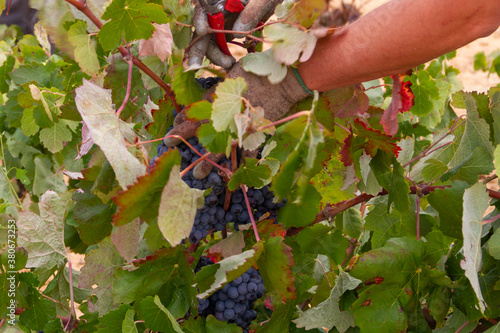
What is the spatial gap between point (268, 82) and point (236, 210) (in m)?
0.21

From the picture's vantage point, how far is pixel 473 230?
666 mm

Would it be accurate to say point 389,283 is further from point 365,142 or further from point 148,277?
point 148,277

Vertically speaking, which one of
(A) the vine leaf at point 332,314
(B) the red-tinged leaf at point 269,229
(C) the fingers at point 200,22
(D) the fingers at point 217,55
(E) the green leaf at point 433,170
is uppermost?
(C) the fingers at point 200,22

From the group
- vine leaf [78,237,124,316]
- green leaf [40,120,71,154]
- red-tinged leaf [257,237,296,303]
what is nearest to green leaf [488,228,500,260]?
red-tinged leaf [257,237,296,303]

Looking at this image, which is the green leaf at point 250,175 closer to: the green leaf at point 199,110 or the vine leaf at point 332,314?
the green leaf at point 199,110

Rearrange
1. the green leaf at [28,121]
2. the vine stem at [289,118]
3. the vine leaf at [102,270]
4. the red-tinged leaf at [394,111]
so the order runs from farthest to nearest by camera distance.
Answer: the green leaf at [28,121] < the vine leaf at [102,270] < the red-tinged leaf at [394,111] < the vine stem at [289,118]

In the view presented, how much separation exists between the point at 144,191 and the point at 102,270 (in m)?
0.37

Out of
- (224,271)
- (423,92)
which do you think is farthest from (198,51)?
(423,92)

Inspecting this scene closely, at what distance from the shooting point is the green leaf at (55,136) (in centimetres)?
125

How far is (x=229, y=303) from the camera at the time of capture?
2.33 feet

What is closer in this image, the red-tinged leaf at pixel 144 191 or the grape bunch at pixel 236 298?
Answer: the red-tinged leaf at pixel 144 191

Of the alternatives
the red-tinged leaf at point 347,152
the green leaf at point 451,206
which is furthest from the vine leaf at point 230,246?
the green leaf at point 451,206

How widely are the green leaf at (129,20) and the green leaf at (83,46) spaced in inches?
3.9

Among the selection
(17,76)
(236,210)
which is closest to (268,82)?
(236,210)
